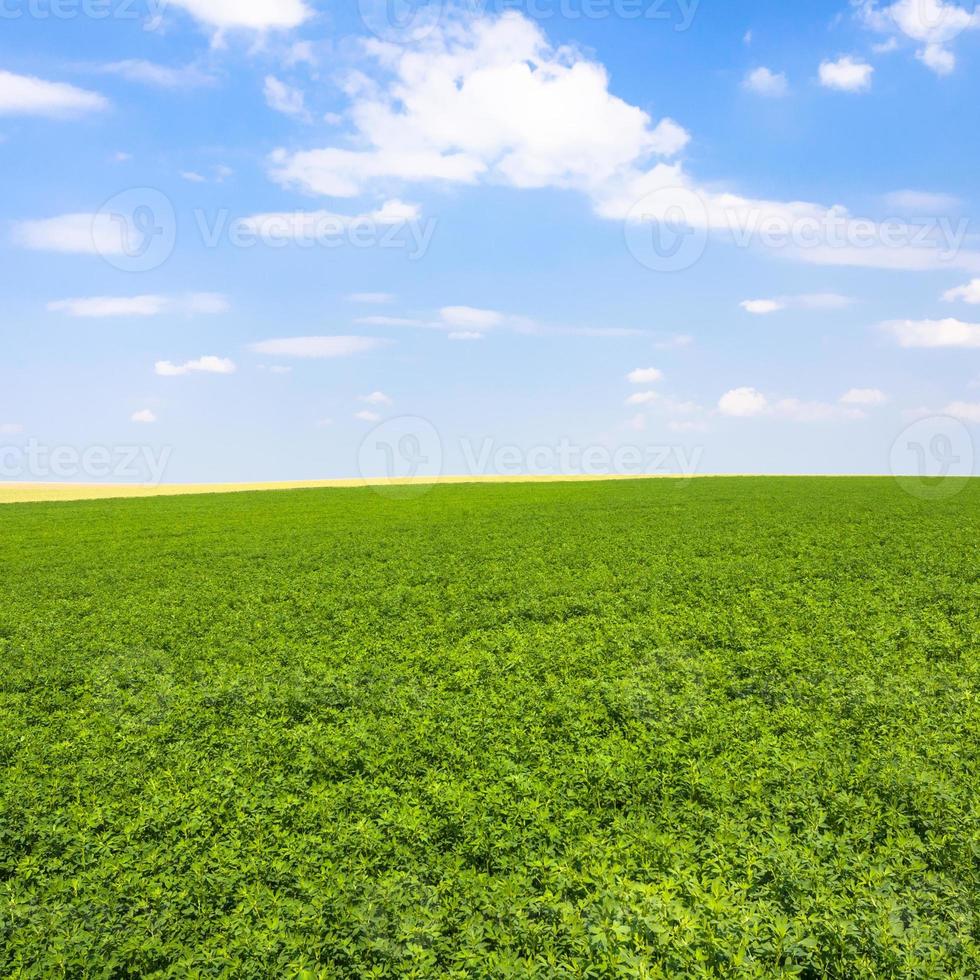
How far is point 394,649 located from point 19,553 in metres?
27.0

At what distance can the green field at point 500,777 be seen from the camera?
23.1 feet

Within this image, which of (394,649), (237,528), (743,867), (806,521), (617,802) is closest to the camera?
(743,867)

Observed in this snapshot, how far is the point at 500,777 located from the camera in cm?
1025

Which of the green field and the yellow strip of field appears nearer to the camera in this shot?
the green field

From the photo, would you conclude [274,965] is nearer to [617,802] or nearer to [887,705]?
[617,802]

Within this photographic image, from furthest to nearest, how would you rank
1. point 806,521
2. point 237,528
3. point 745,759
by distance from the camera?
point 237,528 < point 806,521 < point 745,759

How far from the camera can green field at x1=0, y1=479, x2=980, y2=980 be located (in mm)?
7043

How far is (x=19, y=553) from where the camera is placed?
35.1 metres

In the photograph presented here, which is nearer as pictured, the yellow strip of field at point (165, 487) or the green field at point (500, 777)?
the green field at point (500, 777)

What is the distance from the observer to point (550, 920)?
7.33 metres

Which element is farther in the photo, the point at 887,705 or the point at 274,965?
the point at 887,705

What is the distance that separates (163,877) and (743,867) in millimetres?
6204

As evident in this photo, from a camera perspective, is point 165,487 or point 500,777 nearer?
point 500,777

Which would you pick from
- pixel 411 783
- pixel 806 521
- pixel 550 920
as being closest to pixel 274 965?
pixel 550 920
